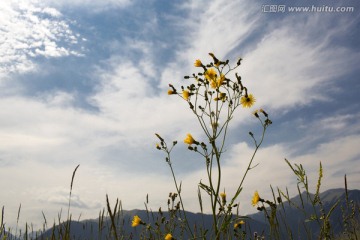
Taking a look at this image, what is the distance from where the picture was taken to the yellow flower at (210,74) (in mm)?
4465

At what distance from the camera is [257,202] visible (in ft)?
12.5

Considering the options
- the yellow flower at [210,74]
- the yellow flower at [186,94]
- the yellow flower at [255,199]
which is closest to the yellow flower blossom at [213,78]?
the yellow flower at [210,74]

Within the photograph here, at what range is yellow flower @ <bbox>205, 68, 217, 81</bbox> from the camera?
14.6 feet

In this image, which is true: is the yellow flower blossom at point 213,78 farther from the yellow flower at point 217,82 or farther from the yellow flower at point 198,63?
the yellow flower at point 198,63

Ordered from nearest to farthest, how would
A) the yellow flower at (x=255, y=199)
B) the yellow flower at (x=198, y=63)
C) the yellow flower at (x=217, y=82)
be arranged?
the yellow flower at (x=255, y=199), the yellow flower at (x=217, y=82), the yellow flower at (x=198, y=63)

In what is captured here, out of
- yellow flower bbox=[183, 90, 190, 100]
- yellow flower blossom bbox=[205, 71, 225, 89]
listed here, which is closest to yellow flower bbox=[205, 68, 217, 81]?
yellow flower blossom bbox=[205, 71, 225, 89]

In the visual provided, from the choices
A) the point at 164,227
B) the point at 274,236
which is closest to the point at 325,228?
the point at 274,236

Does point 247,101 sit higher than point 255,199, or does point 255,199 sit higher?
point 247,101

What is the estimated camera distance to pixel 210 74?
4523 mm

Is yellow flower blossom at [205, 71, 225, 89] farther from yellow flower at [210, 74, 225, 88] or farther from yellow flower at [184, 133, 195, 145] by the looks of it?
yellow flower at [184, 133, 195, 145]

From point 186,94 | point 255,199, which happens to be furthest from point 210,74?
point 255,199

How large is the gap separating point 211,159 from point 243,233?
3.62 feet

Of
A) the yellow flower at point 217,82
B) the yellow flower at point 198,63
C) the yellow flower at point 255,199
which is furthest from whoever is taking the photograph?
the yellow flower at point 198,63

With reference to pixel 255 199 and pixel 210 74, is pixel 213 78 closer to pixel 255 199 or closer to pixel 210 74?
pixel 210 74
